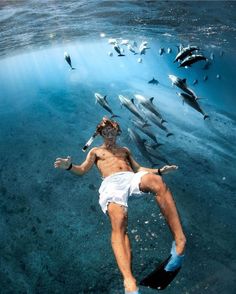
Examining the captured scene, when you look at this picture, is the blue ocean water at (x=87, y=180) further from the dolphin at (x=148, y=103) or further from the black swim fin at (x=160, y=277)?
the black swim fin at (x=160, y=277)

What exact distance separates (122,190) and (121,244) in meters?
0.99

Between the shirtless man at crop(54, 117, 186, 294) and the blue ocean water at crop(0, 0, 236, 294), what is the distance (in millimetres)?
4596

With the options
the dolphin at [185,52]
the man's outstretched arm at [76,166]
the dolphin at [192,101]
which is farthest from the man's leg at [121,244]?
the dolphin at [185,52]

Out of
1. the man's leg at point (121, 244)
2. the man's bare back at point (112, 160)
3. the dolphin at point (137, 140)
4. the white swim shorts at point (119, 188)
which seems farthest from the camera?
the dolphin at point (137, 140)

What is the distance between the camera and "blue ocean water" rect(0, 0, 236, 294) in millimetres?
9688

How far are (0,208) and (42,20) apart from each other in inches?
442

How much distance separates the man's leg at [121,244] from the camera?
455 centimetres

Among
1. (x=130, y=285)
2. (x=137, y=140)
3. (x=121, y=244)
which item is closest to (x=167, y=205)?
(x=121, y=244)

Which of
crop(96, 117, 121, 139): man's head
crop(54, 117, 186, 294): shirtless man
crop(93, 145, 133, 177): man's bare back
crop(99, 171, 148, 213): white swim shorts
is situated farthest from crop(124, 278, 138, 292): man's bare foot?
crop(96, 117, 121, 139): man's head

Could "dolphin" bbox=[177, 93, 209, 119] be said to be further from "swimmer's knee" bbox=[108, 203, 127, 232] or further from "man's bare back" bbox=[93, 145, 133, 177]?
"swimmer's knee" bbox=[108, 203, 127, 232]

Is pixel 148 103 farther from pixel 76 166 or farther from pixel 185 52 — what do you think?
pixel 76 166

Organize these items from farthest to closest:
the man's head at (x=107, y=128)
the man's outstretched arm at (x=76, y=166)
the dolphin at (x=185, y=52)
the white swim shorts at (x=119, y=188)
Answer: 1. the dolphin at (x=185, y=52)
2. the man's head at (x=107, y=128)
3. the man's outstretched arm at (x=76, y=166)
4. the white swim shorts at (x=119, y=188)

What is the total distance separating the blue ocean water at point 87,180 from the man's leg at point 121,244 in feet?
15.6

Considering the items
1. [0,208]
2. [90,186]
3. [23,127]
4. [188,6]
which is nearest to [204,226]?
[90,186]
